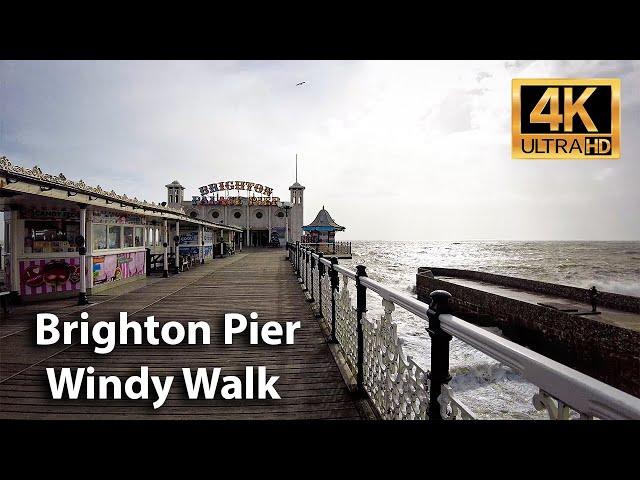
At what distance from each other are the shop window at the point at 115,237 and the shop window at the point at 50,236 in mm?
1133

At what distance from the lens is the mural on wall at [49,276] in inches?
264

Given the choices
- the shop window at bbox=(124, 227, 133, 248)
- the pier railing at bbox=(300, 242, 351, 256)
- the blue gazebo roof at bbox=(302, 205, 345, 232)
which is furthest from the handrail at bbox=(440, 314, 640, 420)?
the blue gazebo roof at bbox=(302, 205, 345, 232)

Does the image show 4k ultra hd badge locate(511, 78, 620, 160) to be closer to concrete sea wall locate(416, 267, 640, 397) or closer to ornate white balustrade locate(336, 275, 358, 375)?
ornate white balustrade locate(336, 275, 358, 375)

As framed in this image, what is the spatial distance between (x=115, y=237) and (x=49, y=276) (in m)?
2.17

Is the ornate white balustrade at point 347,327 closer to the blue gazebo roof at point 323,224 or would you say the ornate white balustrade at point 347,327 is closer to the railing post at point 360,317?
the railing post at point 360,317

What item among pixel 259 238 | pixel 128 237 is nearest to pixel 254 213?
pixel 259 238

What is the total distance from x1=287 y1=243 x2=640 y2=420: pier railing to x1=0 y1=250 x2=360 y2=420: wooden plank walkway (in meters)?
0.38

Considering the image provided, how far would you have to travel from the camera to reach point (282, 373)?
3.28 metres

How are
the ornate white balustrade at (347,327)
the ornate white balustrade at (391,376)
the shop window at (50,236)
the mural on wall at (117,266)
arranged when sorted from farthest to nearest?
the mural on wall at (117,266)
the shop window at (50,236)
the ornate white balustrade at (347,327)
the ornate white balustrade at (391,376)

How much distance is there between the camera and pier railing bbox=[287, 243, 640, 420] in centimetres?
95

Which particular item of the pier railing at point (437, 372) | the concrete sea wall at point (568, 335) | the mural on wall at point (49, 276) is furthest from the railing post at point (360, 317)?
the concrete sea wall at point (568, 335)

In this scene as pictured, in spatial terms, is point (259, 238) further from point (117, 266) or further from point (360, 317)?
point (360, 317)

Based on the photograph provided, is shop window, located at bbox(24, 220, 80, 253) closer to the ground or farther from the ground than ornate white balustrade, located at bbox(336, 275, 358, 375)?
farther from the ground
